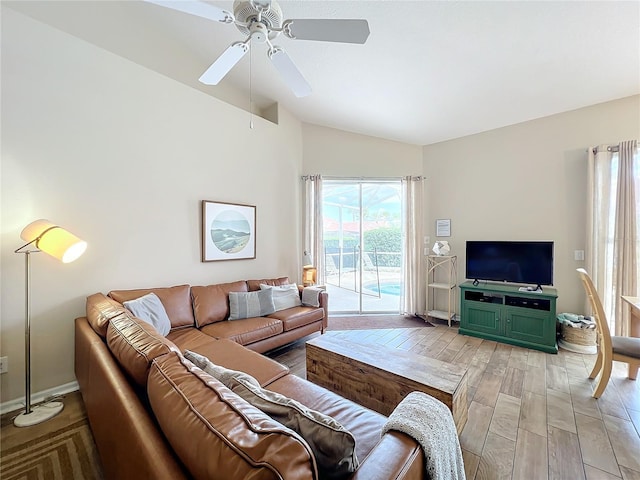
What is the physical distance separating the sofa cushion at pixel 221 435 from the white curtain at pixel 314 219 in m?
→ 3.57

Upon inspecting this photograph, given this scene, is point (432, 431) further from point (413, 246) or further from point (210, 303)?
point (413, 246)

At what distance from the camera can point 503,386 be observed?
2.40 metres

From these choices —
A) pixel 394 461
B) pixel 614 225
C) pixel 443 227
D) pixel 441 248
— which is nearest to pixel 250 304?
pixel 394 461

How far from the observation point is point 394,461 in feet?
2.72

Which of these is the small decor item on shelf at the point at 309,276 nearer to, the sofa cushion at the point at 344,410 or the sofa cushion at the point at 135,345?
the sofa cushion at the point at 344,410

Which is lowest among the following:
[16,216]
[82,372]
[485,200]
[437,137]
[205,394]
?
[82,372]

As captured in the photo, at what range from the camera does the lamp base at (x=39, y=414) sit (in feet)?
6.26

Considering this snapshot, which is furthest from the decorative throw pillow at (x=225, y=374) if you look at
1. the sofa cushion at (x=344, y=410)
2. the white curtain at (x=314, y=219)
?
the white curtain at (x=314, y=219)

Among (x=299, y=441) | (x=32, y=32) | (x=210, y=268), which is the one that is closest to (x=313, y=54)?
(x=32, y=32)

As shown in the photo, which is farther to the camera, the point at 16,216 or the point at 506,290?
the point at 506,290

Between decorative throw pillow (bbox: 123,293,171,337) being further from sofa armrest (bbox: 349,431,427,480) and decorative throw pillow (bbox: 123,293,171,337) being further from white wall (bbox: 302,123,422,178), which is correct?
white wall (bbox: 302,123,422,178)

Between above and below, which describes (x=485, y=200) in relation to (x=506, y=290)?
above

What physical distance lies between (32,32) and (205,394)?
10.7ft

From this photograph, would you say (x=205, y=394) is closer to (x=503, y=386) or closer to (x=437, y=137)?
(x=503, y=386)
